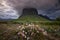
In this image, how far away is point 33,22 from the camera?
2961mm

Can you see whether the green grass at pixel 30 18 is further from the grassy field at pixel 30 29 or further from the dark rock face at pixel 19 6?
the dark rock face at pixel 19 6

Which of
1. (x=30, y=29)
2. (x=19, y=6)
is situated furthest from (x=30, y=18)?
(x=19, y=6)

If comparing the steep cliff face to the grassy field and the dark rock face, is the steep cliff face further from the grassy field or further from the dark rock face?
the grassy field

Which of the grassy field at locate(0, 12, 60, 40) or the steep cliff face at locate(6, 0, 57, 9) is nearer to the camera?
the grassy field at locate(0, 12, 60, 40)

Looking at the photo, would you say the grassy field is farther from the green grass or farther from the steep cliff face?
the steep cliff face

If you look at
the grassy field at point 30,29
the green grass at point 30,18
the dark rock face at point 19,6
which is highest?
the dark rock face at point 19,6

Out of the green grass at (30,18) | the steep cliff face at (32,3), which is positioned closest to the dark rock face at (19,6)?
the steep cliff face at (32,3)

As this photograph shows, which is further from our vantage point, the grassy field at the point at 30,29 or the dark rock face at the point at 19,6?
the dark rock face at the point at 19,6

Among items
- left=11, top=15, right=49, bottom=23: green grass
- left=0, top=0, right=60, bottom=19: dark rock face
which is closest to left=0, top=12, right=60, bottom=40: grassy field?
left=11, top=15, right=49, bottom=23: green grass

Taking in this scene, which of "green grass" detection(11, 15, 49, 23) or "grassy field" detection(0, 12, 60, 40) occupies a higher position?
"green grass" detection(11, 15, 49, 23)

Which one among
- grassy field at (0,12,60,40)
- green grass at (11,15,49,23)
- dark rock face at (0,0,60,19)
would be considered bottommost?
grassy field at (0,12,60,40)

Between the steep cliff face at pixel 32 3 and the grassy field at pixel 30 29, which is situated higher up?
the steep cliff face at pixel 32 3

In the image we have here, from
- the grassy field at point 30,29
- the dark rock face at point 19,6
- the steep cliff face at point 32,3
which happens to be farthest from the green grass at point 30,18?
the steep cliff face at point 32,3

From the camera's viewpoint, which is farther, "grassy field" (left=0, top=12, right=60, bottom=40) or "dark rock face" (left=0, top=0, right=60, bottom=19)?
"dark rock face" (left=0, top=0, right=60, bottom=19)
